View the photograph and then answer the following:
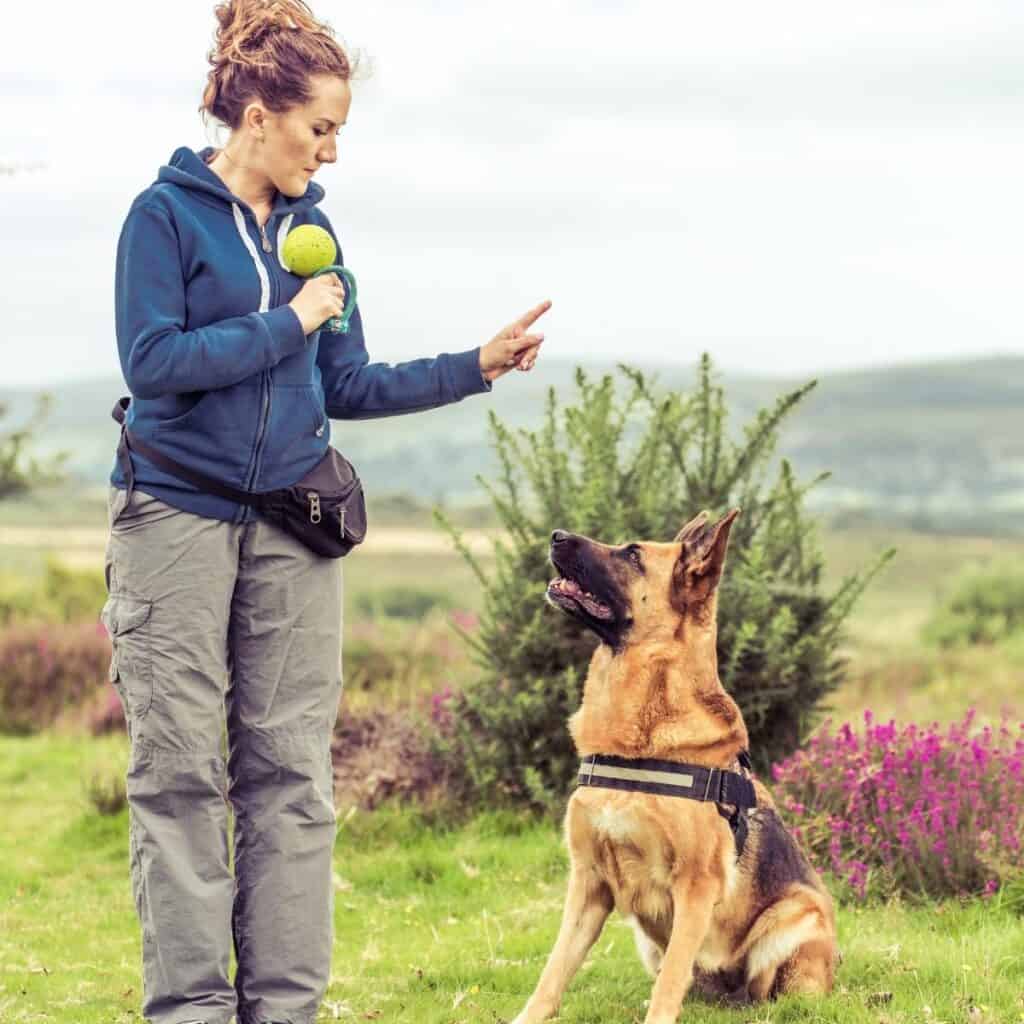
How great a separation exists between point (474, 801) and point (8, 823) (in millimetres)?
3123

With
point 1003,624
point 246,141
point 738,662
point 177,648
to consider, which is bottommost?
point 1003,624

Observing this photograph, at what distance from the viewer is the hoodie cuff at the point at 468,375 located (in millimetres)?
4324

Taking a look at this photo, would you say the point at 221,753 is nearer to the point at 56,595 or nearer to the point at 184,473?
the point at 184,473

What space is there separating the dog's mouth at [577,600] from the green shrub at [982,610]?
54.6 ft

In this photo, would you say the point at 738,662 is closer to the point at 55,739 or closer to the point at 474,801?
the point at 474,801

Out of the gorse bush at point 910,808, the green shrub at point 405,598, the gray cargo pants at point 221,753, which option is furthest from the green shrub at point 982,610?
the gray cargo pants at point 221,753

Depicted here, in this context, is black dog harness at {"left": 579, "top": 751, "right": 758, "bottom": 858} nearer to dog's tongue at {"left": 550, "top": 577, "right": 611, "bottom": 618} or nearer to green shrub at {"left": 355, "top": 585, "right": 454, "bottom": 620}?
dog's tongue at {"left": 550, "top": 577, "right": 611, "bottom": 618}

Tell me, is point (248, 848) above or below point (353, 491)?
below

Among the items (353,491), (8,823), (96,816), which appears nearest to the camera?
(353,491)

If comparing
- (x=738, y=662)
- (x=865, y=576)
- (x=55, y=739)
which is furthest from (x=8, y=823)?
(x=865, y=576)

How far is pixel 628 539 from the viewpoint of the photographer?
24.8 ft

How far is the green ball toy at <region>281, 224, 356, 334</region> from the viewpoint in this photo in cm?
399

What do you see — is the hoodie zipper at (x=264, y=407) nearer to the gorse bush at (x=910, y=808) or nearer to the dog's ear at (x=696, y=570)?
the dog's ear at (x=696, y=570)

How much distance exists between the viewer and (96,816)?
8.35 m
